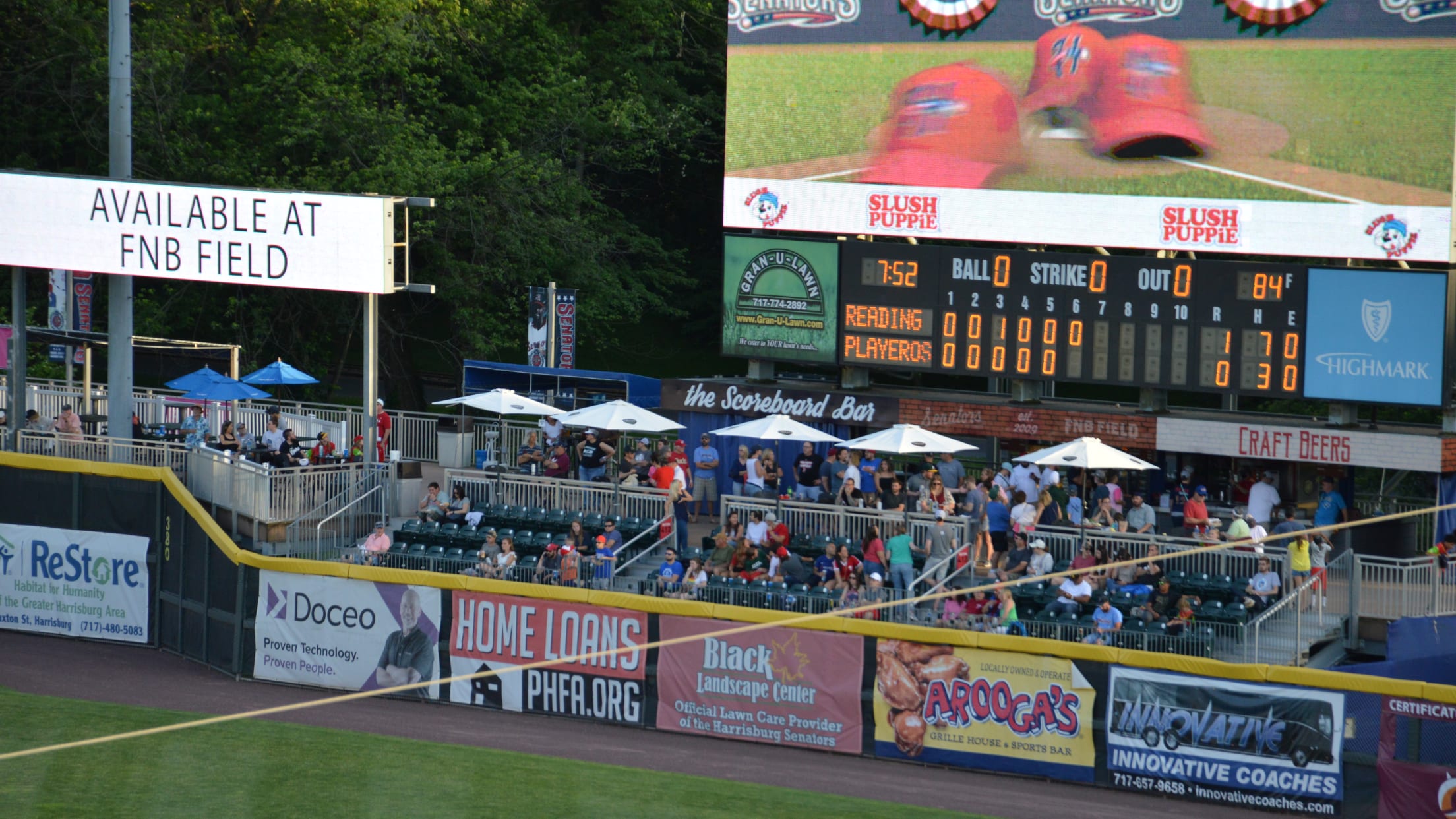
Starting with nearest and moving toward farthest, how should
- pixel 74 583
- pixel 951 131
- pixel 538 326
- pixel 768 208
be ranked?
1. pixel 74 583
2. pixel 951 131
3. pixel 768 208
4. pixel 538 326

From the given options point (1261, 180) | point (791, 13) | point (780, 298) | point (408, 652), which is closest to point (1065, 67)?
point (1261, 180)

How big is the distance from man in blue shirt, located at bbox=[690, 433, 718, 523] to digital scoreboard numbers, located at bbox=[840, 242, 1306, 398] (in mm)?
2530

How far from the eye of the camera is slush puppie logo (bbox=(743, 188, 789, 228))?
26.3 m

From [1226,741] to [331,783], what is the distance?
8.84 meters

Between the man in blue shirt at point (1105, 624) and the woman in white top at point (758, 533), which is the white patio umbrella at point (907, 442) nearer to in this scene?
the woman in white top at point (758, 533)

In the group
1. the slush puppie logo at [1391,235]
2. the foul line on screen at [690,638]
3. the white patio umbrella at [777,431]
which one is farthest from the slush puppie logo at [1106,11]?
the foul line on screen at [690,638]

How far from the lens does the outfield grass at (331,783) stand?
1593 centimetres

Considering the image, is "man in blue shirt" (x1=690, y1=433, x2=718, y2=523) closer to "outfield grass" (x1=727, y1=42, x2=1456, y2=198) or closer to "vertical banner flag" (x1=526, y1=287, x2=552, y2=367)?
"outfield grass" (x1=727, y1=42, x2=1456, y2=198)

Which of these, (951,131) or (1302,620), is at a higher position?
(951,131)

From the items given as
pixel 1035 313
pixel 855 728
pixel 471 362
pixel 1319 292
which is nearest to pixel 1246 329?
pixel 1319 292

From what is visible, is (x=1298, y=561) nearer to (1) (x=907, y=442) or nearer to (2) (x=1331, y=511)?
(2) (x=1331, y=511)

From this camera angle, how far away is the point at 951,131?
24922 mm

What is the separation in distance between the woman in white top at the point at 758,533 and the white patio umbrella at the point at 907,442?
1902 mm

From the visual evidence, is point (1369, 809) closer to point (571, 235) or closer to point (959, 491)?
point (959, 491)
